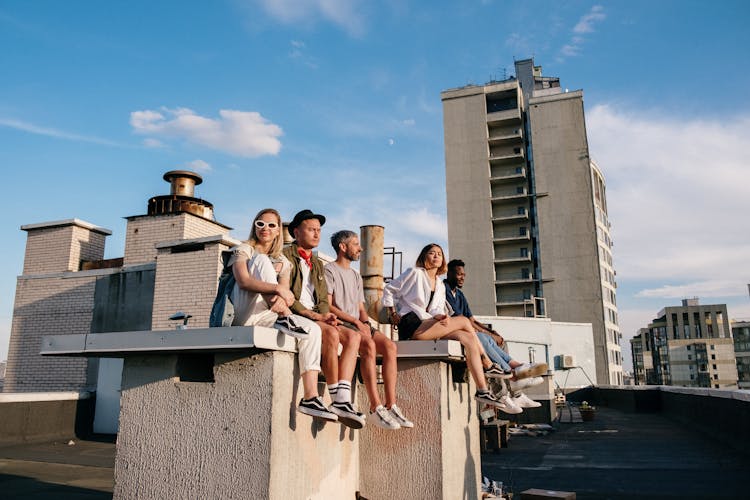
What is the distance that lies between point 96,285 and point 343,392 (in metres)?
16.1

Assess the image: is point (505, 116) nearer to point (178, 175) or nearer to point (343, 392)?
point (178, 175)

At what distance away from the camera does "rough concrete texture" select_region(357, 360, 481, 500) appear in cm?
374

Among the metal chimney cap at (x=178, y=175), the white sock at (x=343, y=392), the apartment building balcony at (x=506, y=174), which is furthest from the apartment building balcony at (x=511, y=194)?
the white sock at (x=343, y=392)

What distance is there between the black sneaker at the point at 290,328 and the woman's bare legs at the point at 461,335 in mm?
1649

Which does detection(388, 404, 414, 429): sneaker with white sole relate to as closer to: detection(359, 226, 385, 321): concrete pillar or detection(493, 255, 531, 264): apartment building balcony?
detection(359, 226, 385, 321): concrete pillar

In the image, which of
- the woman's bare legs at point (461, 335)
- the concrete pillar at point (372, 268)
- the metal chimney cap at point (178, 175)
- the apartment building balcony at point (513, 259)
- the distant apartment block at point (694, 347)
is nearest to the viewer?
the woman's bare legs at point (461, 335)

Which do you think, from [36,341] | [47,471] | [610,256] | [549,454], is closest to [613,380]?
[610,256]

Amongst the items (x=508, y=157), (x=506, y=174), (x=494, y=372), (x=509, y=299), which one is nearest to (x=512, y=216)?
(x=506, y=174)

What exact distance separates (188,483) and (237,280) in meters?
1.18

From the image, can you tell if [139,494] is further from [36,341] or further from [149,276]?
[36,341]

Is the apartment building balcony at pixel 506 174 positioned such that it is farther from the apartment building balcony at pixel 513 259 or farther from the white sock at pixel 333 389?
the white sock at pixel 333 389

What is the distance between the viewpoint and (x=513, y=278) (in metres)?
57.8

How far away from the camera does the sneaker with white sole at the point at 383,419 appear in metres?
3.55

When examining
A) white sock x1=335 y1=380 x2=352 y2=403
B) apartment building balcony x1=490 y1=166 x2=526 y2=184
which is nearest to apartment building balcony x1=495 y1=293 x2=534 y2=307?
apartment building balcony x1=490 y1=166 x2=526 y2=184
